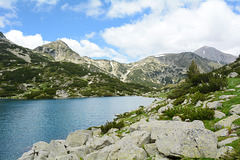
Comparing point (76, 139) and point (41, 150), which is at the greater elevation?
point (76, 139)

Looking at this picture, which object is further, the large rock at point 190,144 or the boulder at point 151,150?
the boulder at point 151,150

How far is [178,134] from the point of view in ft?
29.0

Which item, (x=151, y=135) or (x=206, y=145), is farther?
(x=151, y=135)

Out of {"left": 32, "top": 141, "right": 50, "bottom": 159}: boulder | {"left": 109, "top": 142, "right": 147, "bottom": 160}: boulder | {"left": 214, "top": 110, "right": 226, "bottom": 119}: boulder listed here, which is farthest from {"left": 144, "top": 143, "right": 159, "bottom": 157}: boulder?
{"left": 32, "top": 141, "right": 50, "bottom": 159}: boulder

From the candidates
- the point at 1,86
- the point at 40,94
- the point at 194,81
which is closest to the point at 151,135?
the point at 194,81

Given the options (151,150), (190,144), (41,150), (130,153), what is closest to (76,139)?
(41,150)

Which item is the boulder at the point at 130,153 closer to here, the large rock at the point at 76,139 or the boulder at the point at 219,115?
the boulder at the point at 219,115

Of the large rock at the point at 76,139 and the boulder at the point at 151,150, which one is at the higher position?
the boulder at the point at 151,150

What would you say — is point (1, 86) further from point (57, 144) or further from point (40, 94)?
point (57, 144)

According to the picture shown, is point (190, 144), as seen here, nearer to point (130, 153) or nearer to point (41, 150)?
point (130, 153)

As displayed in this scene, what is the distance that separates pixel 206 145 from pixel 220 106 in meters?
11.1

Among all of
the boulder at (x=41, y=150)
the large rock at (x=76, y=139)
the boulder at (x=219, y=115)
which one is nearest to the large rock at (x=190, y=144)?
the boulder at (x=219, y=115)


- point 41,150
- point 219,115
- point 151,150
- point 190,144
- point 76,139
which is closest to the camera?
point 190,144

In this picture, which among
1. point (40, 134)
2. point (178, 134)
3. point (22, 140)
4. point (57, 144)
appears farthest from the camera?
point (40, 134)
